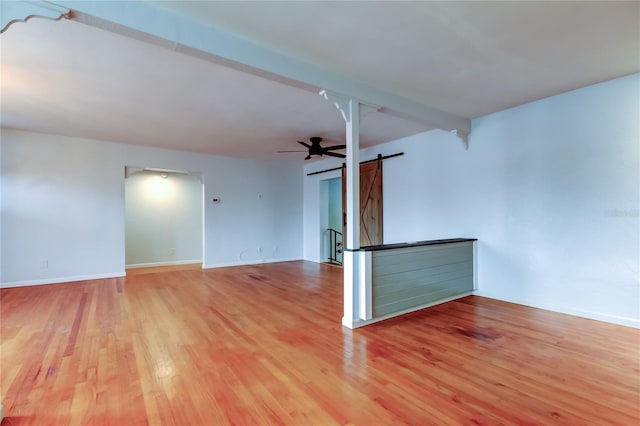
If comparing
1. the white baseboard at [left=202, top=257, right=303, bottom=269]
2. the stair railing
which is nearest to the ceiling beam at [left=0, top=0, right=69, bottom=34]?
the white baseboard at [left=202, top=257, right=303, bottom=269]

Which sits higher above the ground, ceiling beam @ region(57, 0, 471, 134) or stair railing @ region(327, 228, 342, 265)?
ceiling beam @ region(57, 0, 471, 134)

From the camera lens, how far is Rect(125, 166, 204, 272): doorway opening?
7504mm

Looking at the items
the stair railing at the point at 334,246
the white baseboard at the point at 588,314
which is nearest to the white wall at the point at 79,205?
the stair railing at the point at 334,246

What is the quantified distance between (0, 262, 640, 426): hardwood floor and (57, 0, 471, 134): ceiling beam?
2.42m

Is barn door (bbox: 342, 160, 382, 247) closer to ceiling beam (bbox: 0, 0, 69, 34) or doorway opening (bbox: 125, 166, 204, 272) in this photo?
doorway opening (bbox: 125, 166, 204, 272)

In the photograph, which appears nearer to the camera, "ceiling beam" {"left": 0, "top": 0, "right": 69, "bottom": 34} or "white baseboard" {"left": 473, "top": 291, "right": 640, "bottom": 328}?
"ceiling beam" {"left": 0, "top": 0, "right": 69, "bottom": 34}

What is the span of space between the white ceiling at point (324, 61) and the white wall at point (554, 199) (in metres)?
0.32

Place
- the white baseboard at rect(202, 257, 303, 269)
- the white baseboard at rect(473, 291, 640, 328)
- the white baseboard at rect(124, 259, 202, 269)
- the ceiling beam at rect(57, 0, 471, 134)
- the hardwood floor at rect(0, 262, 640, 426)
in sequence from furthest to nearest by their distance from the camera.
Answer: the white baseboard at rect(124, 259, 202, 269) < the white baseboard at rect(202, 257, 303, 269) < the white baseboard at rect(473, 291, 640, 328) < the ceiling beam at rect(57, 0, 471, 134) < the hardwood floor at rect(0, 262, 640, 426)

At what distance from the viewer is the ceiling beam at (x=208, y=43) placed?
1922mm

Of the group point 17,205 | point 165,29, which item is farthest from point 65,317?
point 165,29

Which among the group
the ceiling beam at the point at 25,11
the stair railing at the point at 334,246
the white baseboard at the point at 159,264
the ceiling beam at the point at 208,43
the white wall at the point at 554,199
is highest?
the ceiling beam at the point at 208,43

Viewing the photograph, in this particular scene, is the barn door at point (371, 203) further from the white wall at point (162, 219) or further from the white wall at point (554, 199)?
the white wall at point (162, 219)

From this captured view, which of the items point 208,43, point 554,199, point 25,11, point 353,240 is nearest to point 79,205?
point 25,11

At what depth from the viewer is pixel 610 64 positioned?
298cm
